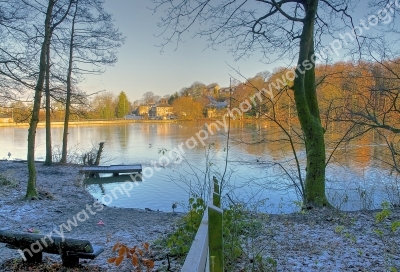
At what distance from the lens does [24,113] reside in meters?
11.6

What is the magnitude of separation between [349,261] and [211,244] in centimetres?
226

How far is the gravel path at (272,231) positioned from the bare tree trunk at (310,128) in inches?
20.0

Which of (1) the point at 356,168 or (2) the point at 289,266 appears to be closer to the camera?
(2) the point at 289,266

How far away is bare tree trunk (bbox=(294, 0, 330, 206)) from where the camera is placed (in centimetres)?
614

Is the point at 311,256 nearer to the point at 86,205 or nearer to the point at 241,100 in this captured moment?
the point at 241,100

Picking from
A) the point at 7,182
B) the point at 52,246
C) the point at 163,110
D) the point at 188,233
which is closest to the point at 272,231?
the point at 188,233

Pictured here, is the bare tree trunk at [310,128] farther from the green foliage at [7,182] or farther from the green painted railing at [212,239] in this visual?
the green foliage at [7,182]

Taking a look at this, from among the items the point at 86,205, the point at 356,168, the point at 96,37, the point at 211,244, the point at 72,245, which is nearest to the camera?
the point at 211,244


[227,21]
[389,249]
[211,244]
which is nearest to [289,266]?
[389,249]

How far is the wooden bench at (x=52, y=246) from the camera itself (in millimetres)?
3029

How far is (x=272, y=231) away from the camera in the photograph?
4605 millimetres

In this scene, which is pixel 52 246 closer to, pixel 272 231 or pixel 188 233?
pixel 188 233

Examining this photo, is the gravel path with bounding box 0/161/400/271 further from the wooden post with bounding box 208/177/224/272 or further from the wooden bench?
the wooden post with bounding box 208/177/224/272

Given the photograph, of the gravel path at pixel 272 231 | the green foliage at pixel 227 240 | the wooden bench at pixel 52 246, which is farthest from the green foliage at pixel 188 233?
the wooden bench at pixel 52 246
